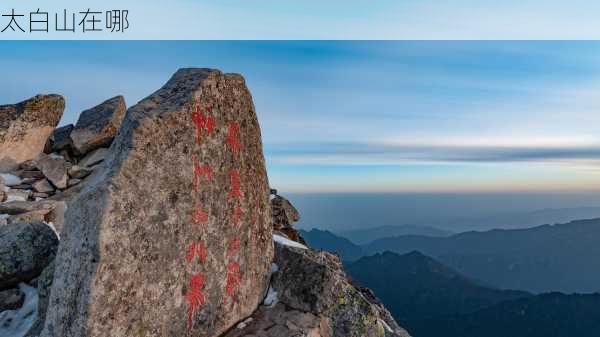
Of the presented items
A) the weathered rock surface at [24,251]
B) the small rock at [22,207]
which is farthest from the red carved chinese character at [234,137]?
the small rock at [22,207]

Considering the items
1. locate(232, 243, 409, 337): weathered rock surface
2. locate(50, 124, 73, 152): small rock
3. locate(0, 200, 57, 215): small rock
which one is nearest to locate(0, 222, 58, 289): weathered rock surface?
locate(0, 200, 57, 215): small rock

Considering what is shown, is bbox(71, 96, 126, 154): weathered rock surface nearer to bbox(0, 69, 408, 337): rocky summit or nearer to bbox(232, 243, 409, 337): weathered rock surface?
bbox(0, 69, 408, 337): rocky summit

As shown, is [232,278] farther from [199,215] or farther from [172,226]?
[172,226]

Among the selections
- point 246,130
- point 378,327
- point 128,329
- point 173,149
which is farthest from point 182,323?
point 378,327

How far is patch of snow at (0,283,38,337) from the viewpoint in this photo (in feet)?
34.3

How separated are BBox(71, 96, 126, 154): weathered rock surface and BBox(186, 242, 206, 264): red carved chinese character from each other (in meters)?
13.7

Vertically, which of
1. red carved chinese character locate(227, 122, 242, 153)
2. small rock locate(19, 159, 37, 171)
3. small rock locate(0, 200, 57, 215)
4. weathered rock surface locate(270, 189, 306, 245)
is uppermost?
red carved chinese character locate(227, 122, 242, 153)

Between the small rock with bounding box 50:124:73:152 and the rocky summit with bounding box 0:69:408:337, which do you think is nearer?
the rocky summit with bounding box 0:69:408:337

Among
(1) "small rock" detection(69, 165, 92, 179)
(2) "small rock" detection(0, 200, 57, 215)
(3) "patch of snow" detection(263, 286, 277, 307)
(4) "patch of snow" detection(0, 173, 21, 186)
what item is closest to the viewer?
(3) "patch of snow" detection(263, 286, 277, 307)

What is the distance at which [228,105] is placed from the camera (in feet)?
32.3

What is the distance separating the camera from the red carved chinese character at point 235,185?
385 inches

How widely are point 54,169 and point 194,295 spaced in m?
13.6

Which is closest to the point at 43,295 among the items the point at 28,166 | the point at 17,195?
the point at 17,195

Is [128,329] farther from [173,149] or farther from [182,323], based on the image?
[173,149]
